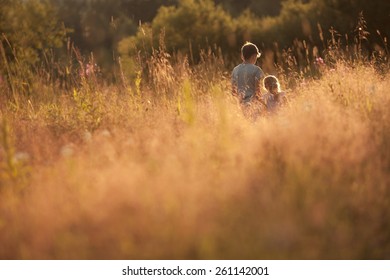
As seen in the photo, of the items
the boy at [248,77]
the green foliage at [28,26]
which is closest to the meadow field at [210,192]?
the boy at [248,77]

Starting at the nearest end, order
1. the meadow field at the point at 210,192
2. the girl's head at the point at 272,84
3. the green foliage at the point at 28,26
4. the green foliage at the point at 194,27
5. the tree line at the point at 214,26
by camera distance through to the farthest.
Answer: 1. the meadow field at the point at 210,192
2. the girl's head at the point at 272,84
3. the green foliage at the point at 28,26
4. the tree line at the point at 214,26
5. the green foliage at the point at 194,27

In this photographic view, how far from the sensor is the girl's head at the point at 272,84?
214 inches

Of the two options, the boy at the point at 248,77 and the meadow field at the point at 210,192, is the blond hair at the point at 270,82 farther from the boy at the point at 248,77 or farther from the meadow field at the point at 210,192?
the meadow field at the point at 210,192

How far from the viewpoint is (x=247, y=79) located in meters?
5.60

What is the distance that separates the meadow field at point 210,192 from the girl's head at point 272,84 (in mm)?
1463

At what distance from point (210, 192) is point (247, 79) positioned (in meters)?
3.27

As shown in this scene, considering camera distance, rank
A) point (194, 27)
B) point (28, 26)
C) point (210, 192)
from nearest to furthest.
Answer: point (210, 192)
point (28, 26)
point (194, 27)

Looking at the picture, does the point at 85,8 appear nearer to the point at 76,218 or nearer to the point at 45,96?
the point at 45,96

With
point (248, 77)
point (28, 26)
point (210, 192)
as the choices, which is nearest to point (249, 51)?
point (248, 77)

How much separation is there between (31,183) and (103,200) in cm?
88

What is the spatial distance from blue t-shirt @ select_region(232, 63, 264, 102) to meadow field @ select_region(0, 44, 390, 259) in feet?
5.42

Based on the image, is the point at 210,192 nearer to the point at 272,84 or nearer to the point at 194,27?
the point at 272,84

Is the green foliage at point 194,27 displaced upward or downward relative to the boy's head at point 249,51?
downward

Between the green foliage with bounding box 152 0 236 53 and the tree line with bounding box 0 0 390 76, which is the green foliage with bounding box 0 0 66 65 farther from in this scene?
the green foliage with bounding box 152 0 236 53
